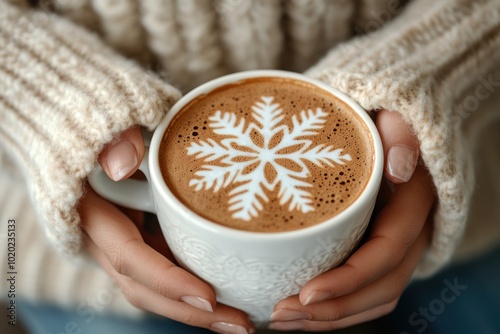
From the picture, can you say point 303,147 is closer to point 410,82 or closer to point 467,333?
point 410,82

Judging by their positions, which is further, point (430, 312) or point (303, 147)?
point (430, 312)

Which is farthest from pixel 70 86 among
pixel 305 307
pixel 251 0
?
pixel 305 307

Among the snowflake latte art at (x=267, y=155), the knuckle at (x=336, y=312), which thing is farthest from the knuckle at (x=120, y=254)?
the knuckle at (x=336, y=312)

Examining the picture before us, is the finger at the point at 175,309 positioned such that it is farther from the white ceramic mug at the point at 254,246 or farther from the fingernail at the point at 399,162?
the fingernail at the point at 399,162

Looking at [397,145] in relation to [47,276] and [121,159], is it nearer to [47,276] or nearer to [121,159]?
[121,159]

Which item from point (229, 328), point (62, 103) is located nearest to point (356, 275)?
point (229, 328)
